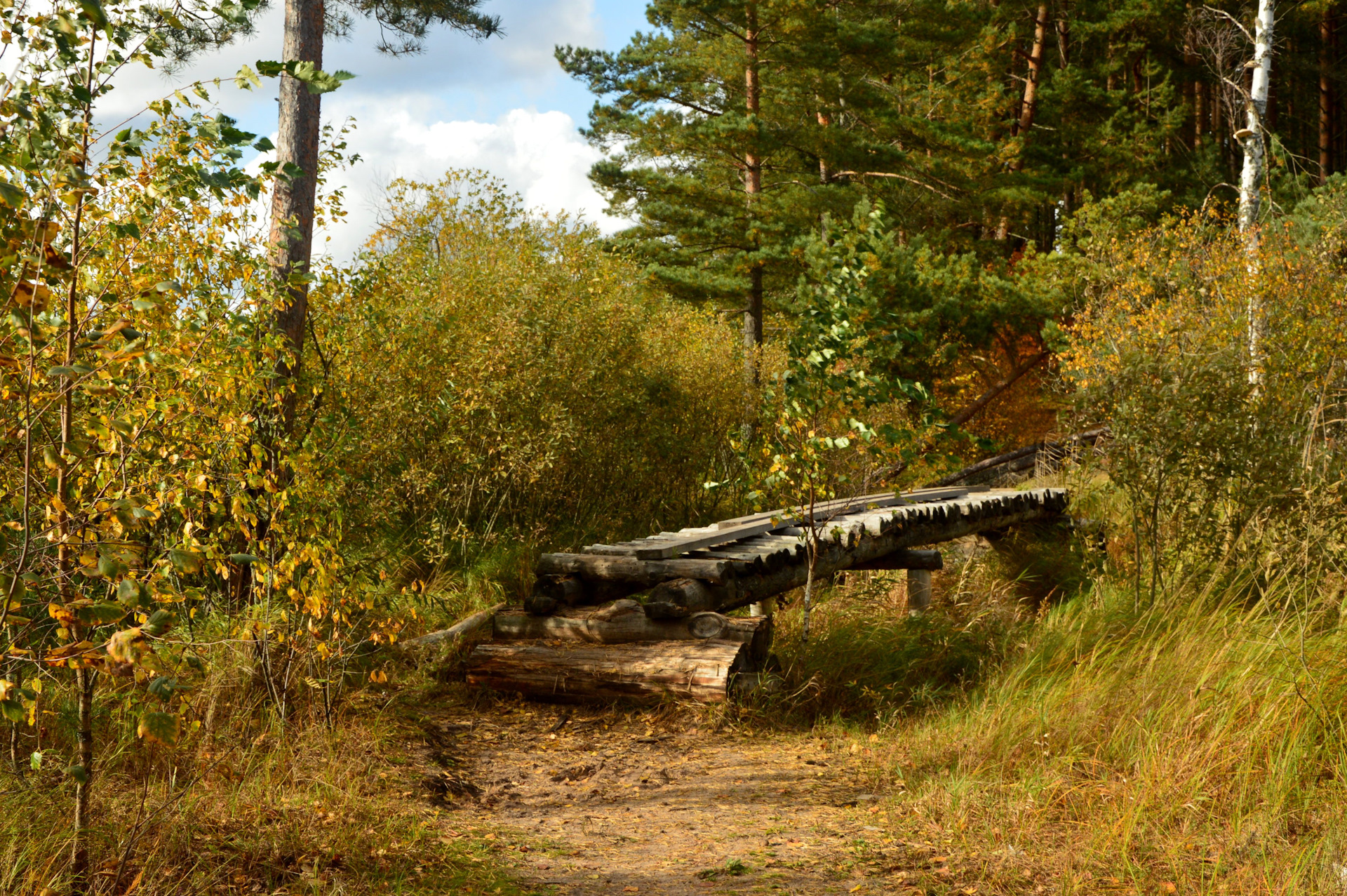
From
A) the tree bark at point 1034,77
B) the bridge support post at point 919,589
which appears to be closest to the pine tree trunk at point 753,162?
the tree bark at point 1034,77

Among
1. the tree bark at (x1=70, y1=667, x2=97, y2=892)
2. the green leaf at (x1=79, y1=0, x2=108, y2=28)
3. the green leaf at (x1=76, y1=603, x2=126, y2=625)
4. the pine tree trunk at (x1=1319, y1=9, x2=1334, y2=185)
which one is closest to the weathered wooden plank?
the tree bark at (x1=70, y1=667, x2=97, y2=892)

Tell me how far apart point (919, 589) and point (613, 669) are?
11.1 feet

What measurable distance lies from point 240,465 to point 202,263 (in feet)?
4.98

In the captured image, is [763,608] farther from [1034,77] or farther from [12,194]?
[1034,77]

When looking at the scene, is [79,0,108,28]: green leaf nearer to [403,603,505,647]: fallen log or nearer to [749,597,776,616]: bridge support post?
[403,603,505,647]: fallen log

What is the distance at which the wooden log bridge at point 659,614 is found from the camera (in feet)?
19.6

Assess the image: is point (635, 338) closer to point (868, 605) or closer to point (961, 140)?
point (868, 605)

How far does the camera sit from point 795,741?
5.58m

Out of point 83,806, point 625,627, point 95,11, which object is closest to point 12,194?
→ point 95,11

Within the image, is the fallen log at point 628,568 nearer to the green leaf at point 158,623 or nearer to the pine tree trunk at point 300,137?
the pine tree trunk at point 300,137

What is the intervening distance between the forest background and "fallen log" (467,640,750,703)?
50 cm

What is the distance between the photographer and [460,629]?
689 centimetres

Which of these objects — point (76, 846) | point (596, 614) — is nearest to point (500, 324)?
point (596, 614)

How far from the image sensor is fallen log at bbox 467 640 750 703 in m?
5.86
